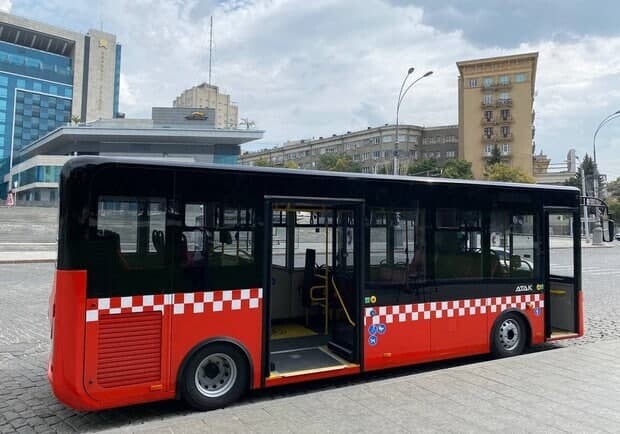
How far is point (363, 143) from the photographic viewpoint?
104750mm

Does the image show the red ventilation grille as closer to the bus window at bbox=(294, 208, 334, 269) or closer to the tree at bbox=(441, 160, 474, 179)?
the bus window at bbox=(294, 208, 334, 269)

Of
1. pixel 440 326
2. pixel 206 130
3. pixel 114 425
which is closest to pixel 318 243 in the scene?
pixel 440 326

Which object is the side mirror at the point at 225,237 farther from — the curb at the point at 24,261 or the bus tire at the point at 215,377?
the curb at the point at 24,261

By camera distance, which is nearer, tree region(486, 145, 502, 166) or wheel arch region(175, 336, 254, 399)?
wheel arch region(175, 336, 254, 399)

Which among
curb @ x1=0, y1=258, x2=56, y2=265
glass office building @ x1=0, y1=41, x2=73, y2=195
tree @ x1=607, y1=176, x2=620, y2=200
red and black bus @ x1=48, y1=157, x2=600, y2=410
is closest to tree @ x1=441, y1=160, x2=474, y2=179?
tree @ x1=607, y1=176, x2=620, y2=200

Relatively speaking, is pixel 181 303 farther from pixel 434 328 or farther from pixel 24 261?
pixel 24 261

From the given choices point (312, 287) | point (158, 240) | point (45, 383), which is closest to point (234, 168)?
point (158, 240)

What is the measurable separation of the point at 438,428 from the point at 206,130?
70593 millimetres

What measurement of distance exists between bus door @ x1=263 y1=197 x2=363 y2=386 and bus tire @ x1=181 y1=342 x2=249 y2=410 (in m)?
0.33

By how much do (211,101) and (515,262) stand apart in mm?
132278

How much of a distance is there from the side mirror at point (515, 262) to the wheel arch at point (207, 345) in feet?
13.6

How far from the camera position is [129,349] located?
4.57 meters

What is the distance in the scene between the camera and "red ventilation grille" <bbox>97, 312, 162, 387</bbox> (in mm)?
4461

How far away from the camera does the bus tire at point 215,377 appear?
4844 millimetres
